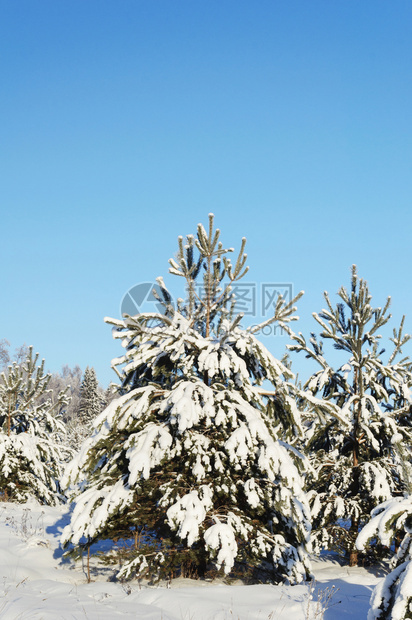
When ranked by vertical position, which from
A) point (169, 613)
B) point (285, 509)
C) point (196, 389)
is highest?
point (196, 389)

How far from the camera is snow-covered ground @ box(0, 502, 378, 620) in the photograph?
441cm

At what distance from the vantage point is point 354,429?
10.5 m

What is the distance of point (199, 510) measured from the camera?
240 inches

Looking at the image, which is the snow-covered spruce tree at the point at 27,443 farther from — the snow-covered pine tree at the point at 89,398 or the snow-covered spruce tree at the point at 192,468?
the snow-covered pine tree at the point at 89,398

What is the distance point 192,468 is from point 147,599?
5.83 feet

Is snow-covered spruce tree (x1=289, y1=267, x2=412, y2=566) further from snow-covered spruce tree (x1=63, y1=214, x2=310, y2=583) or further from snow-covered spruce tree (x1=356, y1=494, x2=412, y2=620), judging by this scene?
snow-covered spruce tree (x1=356, y1=494, x2=412, y2=620)

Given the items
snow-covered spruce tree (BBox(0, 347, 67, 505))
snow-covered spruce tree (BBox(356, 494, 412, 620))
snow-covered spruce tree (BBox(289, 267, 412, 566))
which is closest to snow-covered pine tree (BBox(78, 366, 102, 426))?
snow-covered spruce tree (BBox(0, 347, 67, 505))

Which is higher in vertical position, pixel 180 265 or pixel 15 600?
pixel 180 265

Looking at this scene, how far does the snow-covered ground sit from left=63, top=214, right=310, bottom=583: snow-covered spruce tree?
563 mm

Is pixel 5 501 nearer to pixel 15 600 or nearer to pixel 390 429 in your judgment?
pixel 15 600

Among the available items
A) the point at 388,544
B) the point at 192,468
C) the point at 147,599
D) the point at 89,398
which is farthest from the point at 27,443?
the point at 89,398

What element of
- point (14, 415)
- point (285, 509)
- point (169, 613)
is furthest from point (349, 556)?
point (14, 415)

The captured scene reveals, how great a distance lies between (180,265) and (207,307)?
2.99 ft

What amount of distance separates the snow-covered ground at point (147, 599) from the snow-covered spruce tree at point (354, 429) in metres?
2.25
